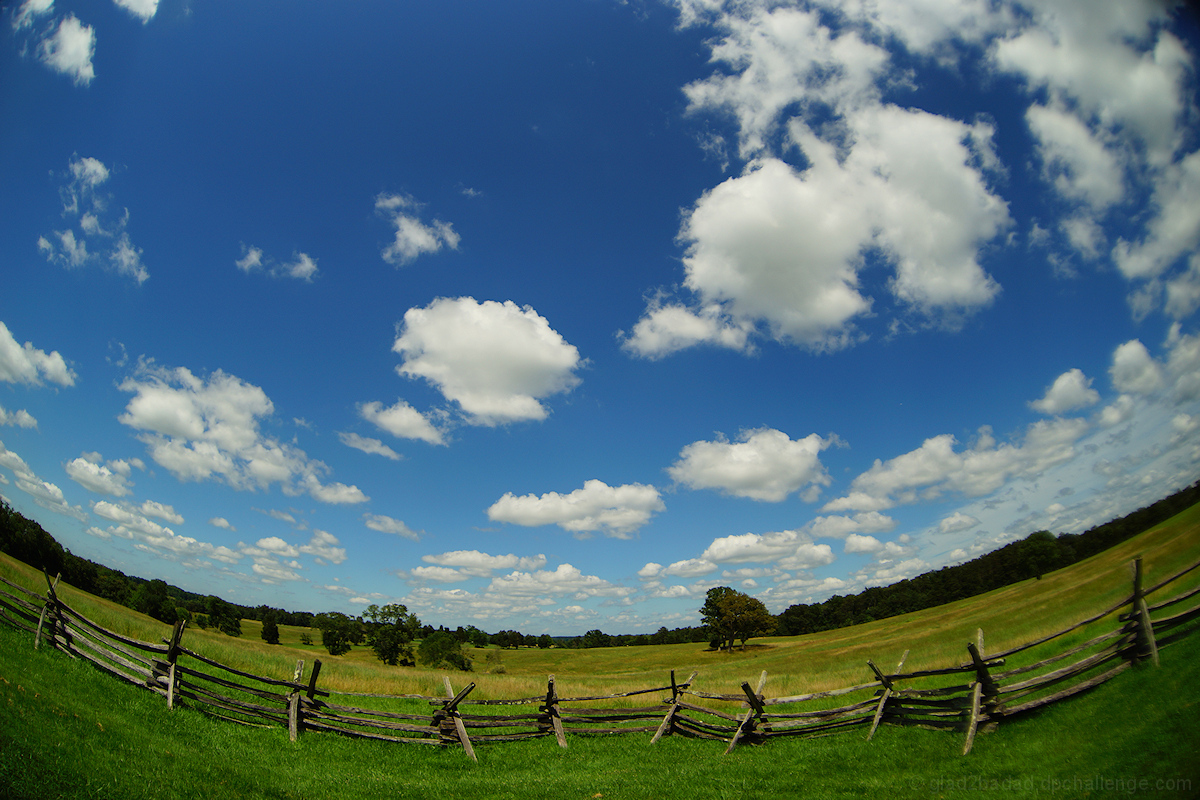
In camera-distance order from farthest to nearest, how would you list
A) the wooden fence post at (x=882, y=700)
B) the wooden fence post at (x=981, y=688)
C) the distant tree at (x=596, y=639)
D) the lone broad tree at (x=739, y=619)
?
the distant tree at (x=596, y=639) < the lone broad tree at (x=739, y=619) < the wooden fence post at (x=882, y=700) < the wooden fence post at (x=981, y=688)

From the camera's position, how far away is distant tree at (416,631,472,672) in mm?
62094

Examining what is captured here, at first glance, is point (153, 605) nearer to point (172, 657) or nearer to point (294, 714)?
point (172, 657)

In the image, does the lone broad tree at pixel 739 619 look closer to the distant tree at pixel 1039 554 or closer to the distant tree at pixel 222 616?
the distant tree at pixel 1039 554

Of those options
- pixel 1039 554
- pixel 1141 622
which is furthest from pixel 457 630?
pixel 1141 622

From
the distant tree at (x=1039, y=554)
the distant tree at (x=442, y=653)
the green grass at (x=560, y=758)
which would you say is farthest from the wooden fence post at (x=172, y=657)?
the distant tree at (x=1039, y=554)

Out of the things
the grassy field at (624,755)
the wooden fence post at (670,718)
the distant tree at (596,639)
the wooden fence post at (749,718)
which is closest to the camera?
the grassy field at (624,755)

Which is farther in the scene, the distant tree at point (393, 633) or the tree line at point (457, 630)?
the distant tree at point (393, 633)

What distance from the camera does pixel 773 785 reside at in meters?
10.2

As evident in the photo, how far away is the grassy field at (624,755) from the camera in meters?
6.64

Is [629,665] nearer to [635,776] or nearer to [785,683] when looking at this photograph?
[785,683]

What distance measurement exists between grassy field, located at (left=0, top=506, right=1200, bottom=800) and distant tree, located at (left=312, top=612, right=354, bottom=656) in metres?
72.0

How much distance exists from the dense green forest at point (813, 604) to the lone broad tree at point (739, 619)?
67.9 ft

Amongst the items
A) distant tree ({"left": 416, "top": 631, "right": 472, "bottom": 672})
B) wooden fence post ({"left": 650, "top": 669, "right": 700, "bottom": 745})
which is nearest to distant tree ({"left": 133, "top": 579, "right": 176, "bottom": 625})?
distant tree ({"left": 416, "top": 631, "right": 472, "bottom": 672})

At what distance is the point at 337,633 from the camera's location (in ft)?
250
